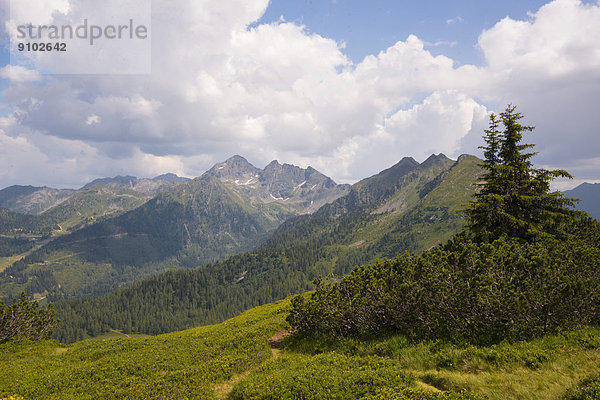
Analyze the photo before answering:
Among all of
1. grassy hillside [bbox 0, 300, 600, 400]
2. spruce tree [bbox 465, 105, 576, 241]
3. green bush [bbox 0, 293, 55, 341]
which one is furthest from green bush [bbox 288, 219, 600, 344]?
green bush [bbox 0, 293, 55, 341]

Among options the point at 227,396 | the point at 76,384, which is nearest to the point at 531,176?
the point at 227,396

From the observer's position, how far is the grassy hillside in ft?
34.1

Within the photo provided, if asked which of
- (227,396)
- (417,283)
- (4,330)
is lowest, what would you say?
(4,330)

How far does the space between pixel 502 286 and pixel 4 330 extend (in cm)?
4861

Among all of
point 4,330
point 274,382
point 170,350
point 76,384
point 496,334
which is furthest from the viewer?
point 4,330

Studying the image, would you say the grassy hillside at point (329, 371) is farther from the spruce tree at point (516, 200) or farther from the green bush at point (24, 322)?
the spruce tree at point (516, 200)

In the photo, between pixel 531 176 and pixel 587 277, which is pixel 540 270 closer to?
pixel 587 277

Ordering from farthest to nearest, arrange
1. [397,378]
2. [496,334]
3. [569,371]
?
1. [496,334]
2. [397,378]
3. [569,371]

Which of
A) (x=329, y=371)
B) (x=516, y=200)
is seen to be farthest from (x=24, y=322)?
(x=516, y=200)

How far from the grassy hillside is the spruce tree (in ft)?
65.6

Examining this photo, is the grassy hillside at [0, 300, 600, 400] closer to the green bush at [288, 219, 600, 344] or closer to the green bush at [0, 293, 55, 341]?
the green bush at [288, 219, 600, 344]

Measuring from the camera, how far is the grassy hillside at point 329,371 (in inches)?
409

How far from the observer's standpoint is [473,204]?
31516mm

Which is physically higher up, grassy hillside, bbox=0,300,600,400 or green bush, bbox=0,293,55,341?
grassy hillside, bbox=0,300,600,400
